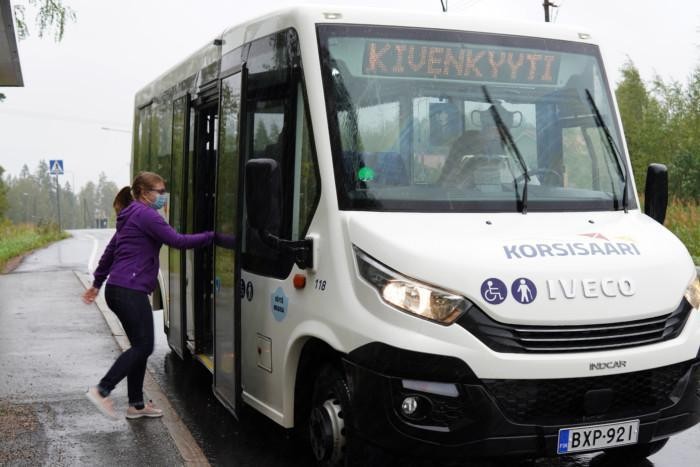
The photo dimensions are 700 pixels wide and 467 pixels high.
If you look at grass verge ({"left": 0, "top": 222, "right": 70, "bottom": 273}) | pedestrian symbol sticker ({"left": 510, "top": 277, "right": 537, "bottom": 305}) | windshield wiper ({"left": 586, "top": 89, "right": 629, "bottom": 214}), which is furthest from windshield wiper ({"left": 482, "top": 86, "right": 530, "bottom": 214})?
grass verge ({"left": 0, "top": 222, "right": 70, "bottom": 273})

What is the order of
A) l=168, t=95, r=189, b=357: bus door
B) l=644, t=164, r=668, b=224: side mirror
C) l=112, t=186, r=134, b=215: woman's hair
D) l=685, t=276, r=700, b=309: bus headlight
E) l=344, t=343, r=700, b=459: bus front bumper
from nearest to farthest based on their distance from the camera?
l=344, t=343, r=700, b=459: bus front bumper
l=685, t=276, r=700, b=309: bus headlight
l=644, t=164, r=668, b=224: side mirror
l=112, t=186, r=134, b=215: woman's hair
l=168, t=95, r=189, b=357: bus door

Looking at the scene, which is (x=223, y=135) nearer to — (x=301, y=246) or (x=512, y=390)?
(x=301, y=246)

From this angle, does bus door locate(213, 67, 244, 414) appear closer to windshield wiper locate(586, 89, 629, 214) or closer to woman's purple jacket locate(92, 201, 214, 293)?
woman's purple jacket locate(92, 201, 214, 293)

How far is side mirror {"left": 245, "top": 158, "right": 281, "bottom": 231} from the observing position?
16.0 feet

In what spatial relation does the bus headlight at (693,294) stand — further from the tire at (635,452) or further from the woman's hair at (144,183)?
the woman's hair at (144,183)

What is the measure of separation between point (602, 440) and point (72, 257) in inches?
941

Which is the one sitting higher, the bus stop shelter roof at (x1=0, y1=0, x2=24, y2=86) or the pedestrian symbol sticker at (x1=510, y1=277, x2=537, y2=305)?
the bus stop shelter roof at (x1=0, y1=0, x2=24, y2=86)

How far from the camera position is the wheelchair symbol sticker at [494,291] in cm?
446

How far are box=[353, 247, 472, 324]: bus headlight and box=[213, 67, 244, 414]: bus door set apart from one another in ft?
5.06

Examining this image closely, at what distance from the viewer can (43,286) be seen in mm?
17109

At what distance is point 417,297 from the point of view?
177 inches

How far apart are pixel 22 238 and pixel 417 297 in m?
33.1

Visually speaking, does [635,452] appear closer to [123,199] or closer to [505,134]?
[505,134]

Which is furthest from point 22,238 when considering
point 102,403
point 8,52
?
point 102,403
